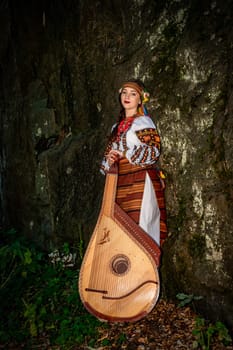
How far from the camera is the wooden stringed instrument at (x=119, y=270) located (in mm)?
2828

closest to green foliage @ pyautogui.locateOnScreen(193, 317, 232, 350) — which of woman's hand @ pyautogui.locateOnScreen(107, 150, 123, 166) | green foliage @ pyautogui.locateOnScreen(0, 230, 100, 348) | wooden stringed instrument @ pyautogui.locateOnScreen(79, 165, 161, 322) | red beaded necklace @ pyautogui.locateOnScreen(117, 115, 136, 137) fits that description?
wooden stringed instrument @ pyautogui.locateOnScreen(79, 165, 161, 322)

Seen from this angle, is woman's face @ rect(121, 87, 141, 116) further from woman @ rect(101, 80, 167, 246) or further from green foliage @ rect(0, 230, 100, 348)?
green foliage @ rect(0, 230, 100, 348)

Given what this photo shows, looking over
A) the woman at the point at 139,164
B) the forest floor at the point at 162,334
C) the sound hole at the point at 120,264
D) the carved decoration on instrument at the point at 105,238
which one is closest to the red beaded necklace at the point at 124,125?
the woman at the point at 139,164

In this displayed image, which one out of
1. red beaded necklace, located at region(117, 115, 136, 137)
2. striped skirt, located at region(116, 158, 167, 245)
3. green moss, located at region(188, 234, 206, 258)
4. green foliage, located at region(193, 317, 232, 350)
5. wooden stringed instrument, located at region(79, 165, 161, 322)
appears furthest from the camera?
red beaded necklace, located at region(117, 115, 136, 137)

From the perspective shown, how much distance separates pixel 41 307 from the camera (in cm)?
329

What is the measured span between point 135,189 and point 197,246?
2.50 feet

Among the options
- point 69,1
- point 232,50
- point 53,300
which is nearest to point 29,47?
point 69,1

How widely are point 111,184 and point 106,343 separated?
1.38 m

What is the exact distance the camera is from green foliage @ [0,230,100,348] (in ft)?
9.76

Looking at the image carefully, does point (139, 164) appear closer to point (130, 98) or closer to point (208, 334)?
point (130, 98)

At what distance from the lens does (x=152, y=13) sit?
3.35 meters

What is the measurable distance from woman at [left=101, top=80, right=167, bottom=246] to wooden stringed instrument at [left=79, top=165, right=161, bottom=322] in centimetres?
11

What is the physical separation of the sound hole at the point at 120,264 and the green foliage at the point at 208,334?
0.73 meters

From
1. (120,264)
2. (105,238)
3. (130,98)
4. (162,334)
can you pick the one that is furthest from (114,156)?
(162,334)
